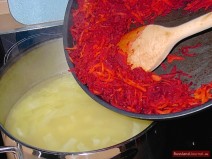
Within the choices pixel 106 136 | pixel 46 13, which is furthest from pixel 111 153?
pixel 46 13

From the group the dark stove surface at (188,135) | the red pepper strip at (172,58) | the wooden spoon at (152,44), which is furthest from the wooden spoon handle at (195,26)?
the dark stove surface at (188,135)

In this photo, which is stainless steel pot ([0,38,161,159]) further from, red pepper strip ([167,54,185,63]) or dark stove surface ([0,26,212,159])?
red pepper strip ([167,54,185,63])

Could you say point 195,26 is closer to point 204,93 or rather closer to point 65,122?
point 204,93

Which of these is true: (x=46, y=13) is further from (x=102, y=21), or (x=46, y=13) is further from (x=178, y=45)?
(x=178, y=45)

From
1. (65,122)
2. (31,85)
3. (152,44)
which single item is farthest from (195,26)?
(31,85)

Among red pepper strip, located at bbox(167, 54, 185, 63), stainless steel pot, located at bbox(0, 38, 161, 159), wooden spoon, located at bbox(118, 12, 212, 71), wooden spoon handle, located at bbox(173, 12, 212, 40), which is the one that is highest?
wooden spoon handle, located at bbox(173, 12, 212, 40)

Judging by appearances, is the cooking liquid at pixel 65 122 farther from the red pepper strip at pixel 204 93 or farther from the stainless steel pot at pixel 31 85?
the red pepper strip at pixel 204 93

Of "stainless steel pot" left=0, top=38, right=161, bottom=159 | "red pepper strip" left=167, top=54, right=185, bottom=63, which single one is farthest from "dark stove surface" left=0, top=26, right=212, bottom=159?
"red pepper strip" left=167, top=54, right=185, bottom=63

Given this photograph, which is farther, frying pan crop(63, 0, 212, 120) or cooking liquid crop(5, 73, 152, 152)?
cooking liquid crop(5, 73, 152, 152)
